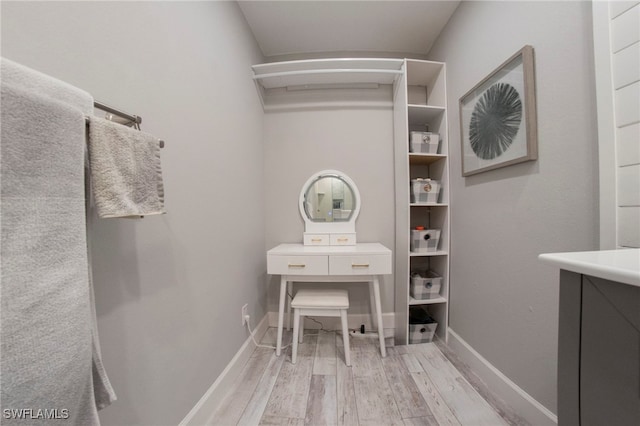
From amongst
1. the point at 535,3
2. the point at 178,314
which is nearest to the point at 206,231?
the point at 178,314

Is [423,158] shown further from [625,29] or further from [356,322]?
[356,322]

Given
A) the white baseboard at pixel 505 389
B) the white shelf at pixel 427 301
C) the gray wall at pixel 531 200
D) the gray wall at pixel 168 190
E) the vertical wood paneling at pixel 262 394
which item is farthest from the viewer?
the white shelf at pixel 427 301

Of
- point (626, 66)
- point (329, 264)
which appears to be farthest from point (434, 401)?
point (626, 66)

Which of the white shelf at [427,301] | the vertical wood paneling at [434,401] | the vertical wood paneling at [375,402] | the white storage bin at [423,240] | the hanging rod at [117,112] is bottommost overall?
the vertical wood paneling at [434,401]

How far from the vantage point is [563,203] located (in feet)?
2.89

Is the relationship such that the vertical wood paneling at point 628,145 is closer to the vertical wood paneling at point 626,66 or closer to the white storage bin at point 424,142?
the vertical wood paneling at point 626,66

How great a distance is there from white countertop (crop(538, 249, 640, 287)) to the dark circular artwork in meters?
0.78

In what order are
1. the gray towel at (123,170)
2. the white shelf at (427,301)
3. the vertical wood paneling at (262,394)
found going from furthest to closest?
the white shelf at (427,301) < the vertical wood paneling at (262,394) < the gray towel at (123,170)

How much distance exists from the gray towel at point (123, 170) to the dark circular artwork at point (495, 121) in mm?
1572

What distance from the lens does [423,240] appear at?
1619 millimetres

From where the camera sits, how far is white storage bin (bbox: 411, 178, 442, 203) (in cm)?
162

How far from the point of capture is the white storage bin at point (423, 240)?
1613 millimetres

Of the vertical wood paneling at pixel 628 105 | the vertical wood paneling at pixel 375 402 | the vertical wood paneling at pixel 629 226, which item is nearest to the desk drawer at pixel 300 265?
the vertical wood paneling at pixel 375 402

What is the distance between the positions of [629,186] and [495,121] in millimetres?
642
